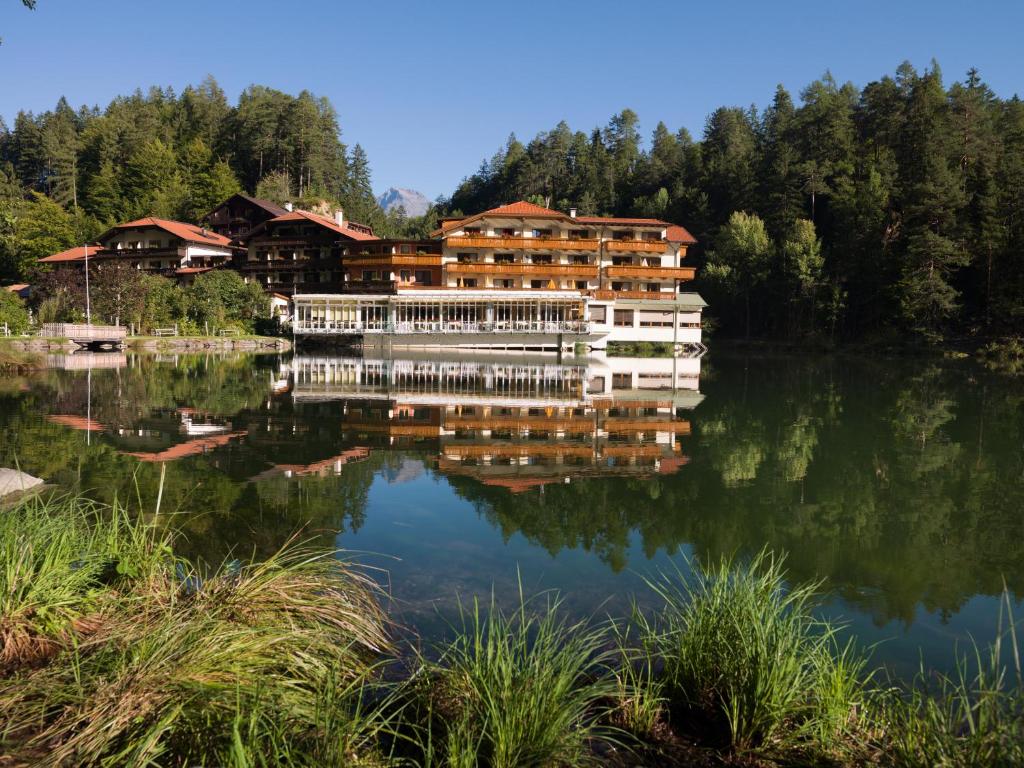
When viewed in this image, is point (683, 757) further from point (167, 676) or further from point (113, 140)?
point (113, 140)

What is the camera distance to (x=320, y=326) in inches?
1795

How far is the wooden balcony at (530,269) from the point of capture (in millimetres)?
48688

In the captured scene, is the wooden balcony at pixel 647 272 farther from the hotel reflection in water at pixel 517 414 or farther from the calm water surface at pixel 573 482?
the calm water surface at pixel 573 482

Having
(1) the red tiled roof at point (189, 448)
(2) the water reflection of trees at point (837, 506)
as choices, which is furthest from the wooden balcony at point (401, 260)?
(1) the red tiled roof at point (189, 448)

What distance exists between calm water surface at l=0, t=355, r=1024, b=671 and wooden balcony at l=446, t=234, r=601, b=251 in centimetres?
2912

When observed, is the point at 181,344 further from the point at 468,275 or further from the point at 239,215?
the point at 239,215

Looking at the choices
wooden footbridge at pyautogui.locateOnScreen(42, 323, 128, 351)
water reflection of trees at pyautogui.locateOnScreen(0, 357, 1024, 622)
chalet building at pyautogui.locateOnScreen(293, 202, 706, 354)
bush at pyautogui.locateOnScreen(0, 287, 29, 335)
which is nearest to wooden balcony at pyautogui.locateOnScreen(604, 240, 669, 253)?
chalet building at pyautogui.locateOnScreen(293, 202, 706, 354)

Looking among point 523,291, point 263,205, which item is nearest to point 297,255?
point 263,205

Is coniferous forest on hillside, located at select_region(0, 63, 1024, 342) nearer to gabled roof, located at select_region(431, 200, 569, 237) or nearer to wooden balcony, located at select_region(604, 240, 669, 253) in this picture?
wooden balcony, located at select_region(604, 240, 669, 253)

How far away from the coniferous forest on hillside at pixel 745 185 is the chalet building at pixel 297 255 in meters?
16.6

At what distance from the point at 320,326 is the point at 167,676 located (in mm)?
44248

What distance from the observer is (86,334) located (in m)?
36.8

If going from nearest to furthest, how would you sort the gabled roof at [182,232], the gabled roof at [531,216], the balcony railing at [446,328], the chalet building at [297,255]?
1. the balcony railing at [446,328]
2. the gabled roof at [531,216]
3. the chalet building at [297,255]
4. the gabled roof at [182,232]

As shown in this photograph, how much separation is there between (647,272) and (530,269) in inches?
338
